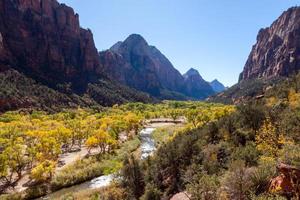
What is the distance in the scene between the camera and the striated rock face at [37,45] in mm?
165125

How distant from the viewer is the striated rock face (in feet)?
542

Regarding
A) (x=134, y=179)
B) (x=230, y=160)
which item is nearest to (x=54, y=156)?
(x=134, y=179)

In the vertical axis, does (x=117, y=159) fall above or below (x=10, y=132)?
below

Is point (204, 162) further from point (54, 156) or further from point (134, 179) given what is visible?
point (54, 156)

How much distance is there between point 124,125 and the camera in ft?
290

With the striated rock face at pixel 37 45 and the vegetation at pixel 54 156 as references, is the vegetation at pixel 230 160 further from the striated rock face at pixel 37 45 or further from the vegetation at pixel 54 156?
the striated rock face at pixel 37 45

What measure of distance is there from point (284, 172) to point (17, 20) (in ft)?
595

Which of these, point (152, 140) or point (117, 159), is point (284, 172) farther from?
point (152, 140)

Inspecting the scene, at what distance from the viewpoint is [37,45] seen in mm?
181125

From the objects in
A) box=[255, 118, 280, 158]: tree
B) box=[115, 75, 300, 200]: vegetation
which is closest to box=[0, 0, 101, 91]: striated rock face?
box=[115, 75, 300, 200]: vegetation

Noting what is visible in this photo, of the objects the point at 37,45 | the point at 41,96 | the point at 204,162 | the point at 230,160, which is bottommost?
the point at 204,162

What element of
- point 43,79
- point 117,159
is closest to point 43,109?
point 43,79

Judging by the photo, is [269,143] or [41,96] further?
[41,96]

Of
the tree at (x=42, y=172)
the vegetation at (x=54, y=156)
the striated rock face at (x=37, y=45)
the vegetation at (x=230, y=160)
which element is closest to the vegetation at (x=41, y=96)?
the striated rock face at (x=37, y=45)
